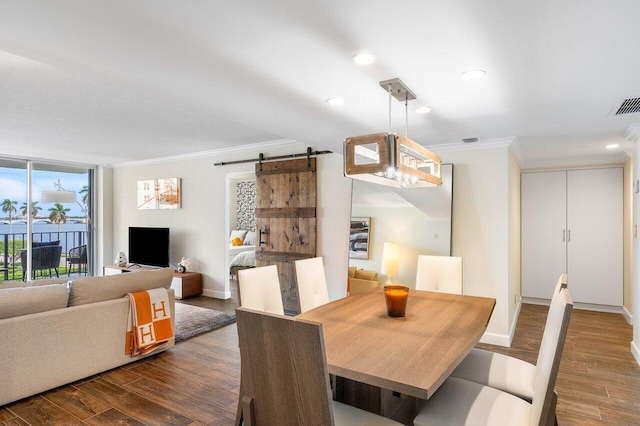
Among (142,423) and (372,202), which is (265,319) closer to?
(142,423)

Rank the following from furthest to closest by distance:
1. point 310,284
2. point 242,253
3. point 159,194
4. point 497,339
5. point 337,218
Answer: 1. point 242,253
2. point 159,194
3. point 337,218
4. point 497,339
5. point 310,284

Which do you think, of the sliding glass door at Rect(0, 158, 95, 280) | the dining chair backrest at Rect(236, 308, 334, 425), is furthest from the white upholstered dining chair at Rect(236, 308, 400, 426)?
the sliding glass door at Rect(0, 158, 95, 280)

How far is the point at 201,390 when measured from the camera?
2930mm

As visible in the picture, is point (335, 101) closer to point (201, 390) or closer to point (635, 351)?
point (201, 390)

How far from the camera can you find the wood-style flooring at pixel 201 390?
254cm

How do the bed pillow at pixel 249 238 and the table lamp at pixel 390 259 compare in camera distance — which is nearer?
the table lamp at pixel 390 259

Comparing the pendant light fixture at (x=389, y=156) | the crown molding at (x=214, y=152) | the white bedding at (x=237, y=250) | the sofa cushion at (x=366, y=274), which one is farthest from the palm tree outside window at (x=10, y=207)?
the pendant light fixture at (x=389, y=156)

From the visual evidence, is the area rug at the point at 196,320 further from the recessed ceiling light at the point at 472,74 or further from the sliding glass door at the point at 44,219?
the recessed ceiling light at the point at 472,74

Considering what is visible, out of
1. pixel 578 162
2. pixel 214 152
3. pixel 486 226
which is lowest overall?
pixel 486 226

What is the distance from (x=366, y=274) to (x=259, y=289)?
237cm

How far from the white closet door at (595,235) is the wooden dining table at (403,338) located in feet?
12.7

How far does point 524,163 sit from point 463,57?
451 cm

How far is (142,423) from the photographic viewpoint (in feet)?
8.09

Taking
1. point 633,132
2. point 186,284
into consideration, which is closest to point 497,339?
point 633,132
